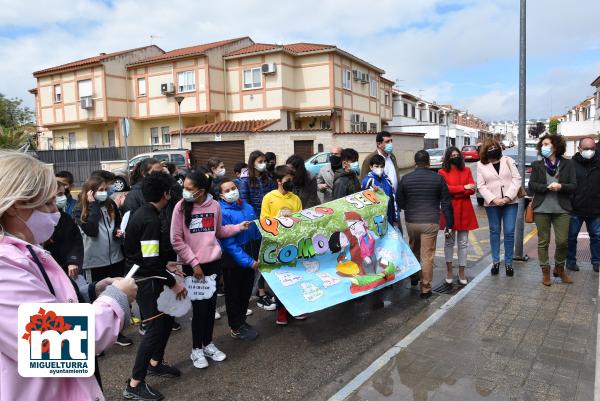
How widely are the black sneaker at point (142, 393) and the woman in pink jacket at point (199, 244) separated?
567mm

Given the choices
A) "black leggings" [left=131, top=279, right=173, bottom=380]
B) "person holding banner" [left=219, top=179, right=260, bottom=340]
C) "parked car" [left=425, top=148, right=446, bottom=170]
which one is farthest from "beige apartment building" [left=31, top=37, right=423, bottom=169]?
"black leggings" [left=131, top=279, right=173, bottom=380]

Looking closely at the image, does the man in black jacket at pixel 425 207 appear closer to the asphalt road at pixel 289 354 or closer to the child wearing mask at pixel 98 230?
the asphalt road at pixel 289 354

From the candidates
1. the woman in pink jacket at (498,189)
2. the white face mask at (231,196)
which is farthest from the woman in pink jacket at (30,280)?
the woman in pink jacket at (498,189)

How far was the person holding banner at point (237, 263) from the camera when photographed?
4.70m

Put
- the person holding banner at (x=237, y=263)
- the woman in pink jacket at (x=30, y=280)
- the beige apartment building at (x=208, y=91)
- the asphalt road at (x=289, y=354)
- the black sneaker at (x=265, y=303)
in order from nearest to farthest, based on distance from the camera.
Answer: the woman in pink jacket at (x=30, y=280) < the asphalt road at (x=289, y=354) < the person holding banner at (x=237, y=263) < the black sneaker at (x=265, y=303) < the beige apartment building at (x=208, y=91)

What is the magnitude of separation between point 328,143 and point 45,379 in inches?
955

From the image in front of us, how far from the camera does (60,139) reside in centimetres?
3797

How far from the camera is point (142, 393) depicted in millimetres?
3729

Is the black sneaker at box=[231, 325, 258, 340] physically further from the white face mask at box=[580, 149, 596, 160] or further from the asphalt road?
the white face mask at box=[580, 149, 596, 160]

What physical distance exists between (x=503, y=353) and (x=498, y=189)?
120 inches

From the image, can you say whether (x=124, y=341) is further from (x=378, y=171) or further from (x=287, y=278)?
(x=378, y=171)

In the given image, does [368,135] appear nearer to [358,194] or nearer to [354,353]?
[358,194]

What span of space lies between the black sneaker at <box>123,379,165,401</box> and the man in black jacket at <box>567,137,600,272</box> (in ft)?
20.3

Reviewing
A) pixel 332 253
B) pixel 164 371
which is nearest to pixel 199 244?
pixel 164 371
